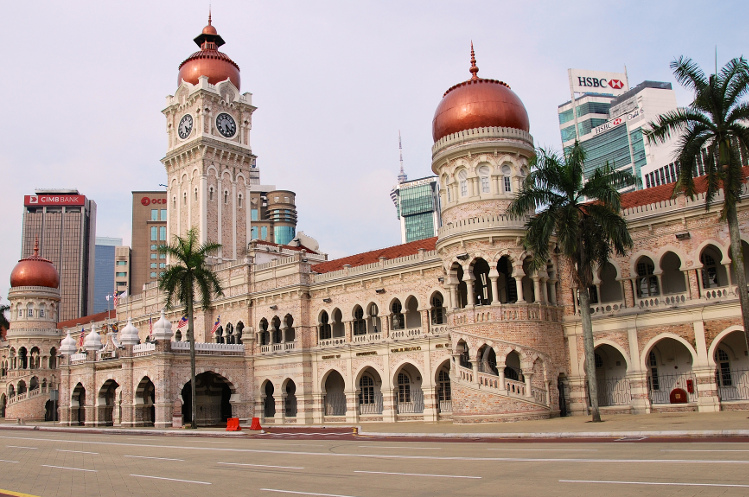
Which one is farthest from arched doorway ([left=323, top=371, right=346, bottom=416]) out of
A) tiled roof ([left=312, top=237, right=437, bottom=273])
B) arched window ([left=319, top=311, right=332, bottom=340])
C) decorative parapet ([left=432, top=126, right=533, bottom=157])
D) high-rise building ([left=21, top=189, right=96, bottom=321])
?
high-rise building ([left=21, top=189, right=96, bottom=321])

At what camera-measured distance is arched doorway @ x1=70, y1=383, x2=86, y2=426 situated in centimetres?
4622

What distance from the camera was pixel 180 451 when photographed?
20797 millimetres

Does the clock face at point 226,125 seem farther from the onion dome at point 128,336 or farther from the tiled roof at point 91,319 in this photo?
the tiled roof at point 91,319

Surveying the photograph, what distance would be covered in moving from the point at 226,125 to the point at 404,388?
26.9m

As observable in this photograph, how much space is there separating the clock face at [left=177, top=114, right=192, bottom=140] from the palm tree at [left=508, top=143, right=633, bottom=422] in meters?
33.6

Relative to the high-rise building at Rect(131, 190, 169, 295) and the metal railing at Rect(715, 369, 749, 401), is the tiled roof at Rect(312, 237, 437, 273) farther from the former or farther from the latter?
the high-rise building at Rect(131, 190, 169, 295)

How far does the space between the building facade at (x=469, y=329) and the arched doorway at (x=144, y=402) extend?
10 cm

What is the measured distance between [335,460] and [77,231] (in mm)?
145554

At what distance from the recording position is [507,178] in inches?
1222

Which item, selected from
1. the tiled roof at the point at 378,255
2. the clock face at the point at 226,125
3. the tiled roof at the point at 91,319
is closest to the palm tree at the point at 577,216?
the tiled roof at the point at 378,255

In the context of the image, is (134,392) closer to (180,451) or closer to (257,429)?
(257,429)

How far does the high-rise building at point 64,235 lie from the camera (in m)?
145

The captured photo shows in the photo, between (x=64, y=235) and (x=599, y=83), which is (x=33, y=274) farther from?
(x=599, y=83)

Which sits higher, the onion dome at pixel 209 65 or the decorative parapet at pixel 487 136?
the onion dome at pixel 209 65
